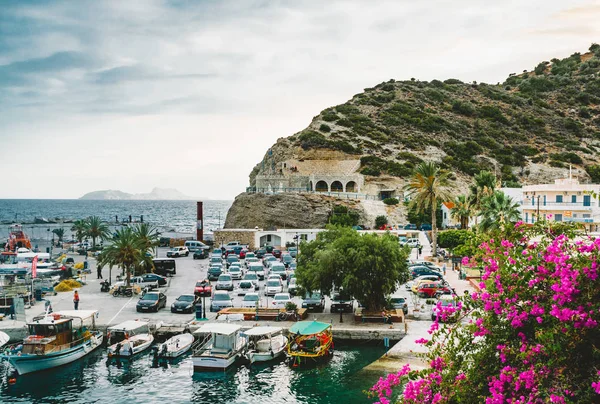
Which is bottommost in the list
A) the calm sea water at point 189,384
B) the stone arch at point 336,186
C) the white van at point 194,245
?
the calm sea water at point 189,384

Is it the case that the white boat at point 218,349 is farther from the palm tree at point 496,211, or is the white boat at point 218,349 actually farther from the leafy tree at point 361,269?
the palm tree at point 496,211

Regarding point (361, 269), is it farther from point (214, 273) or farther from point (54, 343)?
point (214, 273)

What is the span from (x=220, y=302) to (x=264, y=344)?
28.7 feet

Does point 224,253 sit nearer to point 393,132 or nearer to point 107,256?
point 107,256

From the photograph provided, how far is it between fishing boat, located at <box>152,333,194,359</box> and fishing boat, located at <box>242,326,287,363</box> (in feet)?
10.9

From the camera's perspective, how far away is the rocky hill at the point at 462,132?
389 feet

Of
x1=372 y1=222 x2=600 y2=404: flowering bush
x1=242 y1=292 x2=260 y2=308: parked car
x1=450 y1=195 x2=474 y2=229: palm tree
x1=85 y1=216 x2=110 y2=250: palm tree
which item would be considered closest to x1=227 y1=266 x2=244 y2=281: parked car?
x1=242 y1=292 x2=260 y2=308: parked car

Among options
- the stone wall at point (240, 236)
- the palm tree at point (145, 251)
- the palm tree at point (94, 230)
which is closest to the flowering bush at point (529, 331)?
the palm tree at point (145, 251)

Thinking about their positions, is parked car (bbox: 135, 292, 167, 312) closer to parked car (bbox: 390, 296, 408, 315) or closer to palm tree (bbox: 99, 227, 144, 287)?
palm tree (bbox: 99, 227, 144, 287)

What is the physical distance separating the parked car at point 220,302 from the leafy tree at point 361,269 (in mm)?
6075

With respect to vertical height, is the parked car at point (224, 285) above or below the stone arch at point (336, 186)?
below

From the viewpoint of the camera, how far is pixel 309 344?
105 ft

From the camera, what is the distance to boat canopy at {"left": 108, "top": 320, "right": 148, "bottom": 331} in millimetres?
34188

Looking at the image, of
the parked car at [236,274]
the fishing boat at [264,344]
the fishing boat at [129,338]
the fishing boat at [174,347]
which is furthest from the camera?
the parked car at [236,274]
